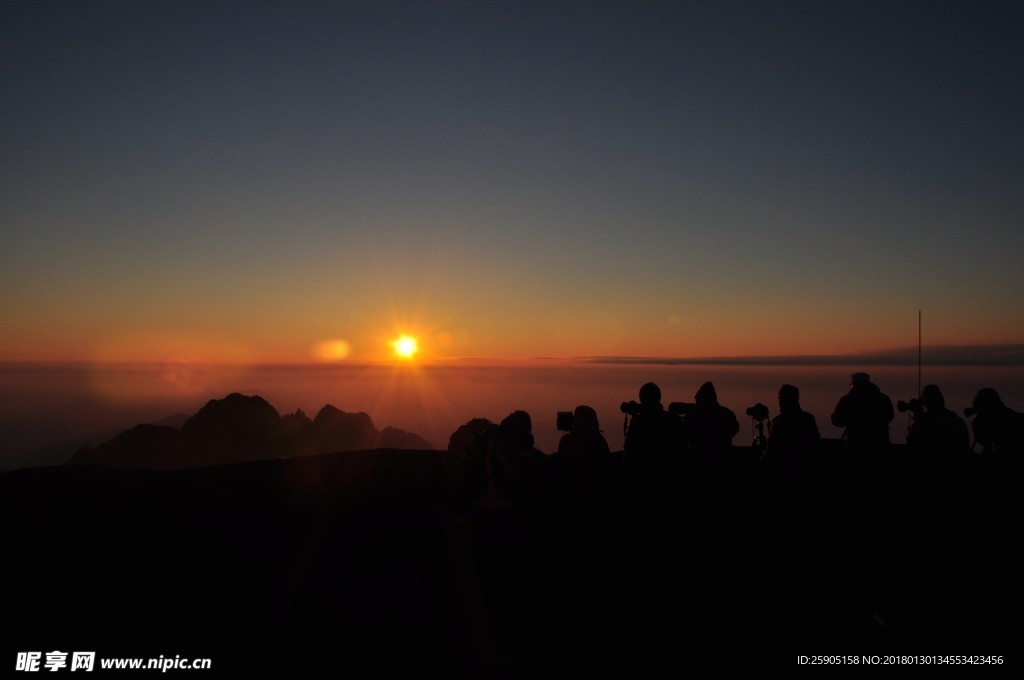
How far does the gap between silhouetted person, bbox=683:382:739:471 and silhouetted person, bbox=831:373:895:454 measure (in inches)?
65.6

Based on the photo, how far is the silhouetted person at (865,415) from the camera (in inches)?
358

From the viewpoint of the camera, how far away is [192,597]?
759 centimetres

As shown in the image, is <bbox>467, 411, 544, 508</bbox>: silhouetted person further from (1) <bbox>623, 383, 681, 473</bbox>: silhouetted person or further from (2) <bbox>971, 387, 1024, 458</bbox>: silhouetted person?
(2) <bbox>971, 387, 1024, 458</bbox>: silhouetted person

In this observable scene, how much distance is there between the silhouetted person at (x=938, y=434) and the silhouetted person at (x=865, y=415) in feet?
1.43

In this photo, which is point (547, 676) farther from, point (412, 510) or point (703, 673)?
point (412, 510)

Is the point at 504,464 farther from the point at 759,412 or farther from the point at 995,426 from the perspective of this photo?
the point at 995,426

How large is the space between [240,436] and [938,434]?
147m

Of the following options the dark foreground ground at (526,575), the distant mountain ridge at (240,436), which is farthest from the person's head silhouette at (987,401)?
the distant mountain ridge at (240,436)

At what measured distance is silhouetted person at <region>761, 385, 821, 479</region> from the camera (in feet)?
28.4

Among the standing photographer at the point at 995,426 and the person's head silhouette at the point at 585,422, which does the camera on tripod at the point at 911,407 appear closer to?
the standing photographer at the point at 995,426

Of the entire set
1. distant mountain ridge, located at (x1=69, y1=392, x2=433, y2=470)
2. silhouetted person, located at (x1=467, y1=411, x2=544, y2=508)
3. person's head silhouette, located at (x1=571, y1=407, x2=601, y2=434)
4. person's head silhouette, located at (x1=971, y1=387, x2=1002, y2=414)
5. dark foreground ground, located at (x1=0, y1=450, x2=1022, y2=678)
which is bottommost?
distant mountain ridge, located at (x1=69, y1=392, x2=433, y2=470)

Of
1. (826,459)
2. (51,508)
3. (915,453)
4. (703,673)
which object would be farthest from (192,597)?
(826,459)

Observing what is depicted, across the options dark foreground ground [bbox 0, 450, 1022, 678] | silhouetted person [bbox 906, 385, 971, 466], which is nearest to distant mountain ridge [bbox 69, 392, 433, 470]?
dark foreground ground [bbox 0, 450, 1022, 678]

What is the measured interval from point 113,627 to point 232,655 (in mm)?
1987
